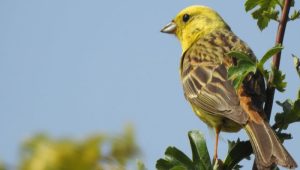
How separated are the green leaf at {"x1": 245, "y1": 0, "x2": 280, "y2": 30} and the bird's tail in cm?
62

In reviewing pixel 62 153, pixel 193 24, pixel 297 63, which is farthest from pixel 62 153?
pixel 193 24

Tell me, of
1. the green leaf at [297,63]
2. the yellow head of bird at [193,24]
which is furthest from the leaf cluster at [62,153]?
the yellow head of bird at [193,24]

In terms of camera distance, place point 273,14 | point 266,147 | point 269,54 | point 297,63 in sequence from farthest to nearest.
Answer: point 266,147 → point 273,14 → point 297,63 → point 269,54

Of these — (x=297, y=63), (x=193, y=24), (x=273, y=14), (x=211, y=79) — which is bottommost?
(x=297, y=63)

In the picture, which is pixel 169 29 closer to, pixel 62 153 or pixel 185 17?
pixel 185 17

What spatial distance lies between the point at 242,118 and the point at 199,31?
2.34m

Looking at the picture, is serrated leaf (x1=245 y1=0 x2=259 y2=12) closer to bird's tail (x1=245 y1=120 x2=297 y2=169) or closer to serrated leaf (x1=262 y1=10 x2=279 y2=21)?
serrated leaf (x1=262 y1=10 x2=279 y2=21)

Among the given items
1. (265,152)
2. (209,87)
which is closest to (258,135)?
(265,152)

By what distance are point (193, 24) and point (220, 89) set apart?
205 cm

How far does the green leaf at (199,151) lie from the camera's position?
7.45 ft

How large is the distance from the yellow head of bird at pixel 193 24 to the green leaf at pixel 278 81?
9.43 ft

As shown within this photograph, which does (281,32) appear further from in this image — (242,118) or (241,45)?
(241,45)

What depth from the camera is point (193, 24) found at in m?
5.61

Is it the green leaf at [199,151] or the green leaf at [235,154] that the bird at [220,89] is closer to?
the green leaf at [235,154]
